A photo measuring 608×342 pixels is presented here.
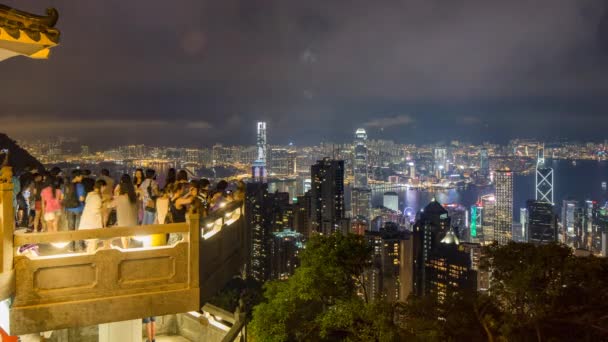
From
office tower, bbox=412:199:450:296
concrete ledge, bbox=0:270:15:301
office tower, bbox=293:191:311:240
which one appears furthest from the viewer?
office tower, bbox=293:191:311:240

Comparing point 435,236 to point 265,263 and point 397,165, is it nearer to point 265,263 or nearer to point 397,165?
point 265,263

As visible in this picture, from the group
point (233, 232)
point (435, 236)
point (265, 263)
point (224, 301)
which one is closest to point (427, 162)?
point (435, 236)

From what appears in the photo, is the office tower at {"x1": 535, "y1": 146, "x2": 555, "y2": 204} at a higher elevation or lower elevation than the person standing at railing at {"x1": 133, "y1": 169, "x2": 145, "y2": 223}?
lower

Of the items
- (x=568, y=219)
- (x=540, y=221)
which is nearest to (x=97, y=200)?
(x=540, y=221)

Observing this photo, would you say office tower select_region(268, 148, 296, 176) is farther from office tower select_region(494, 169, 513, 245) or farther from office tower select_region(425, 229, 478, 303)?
office tower select_region(425, 229, 478, 303)

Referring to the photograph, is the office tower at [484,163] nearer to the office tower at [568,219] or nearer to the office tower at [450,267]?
the office tower at [568,219]

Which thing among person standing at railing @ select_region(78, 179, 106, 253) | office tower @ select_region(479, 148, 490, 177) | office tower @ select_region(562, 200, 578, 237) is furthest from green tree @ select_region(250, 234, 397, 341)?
office tower @ select_region(479, 148, 490, 177)
